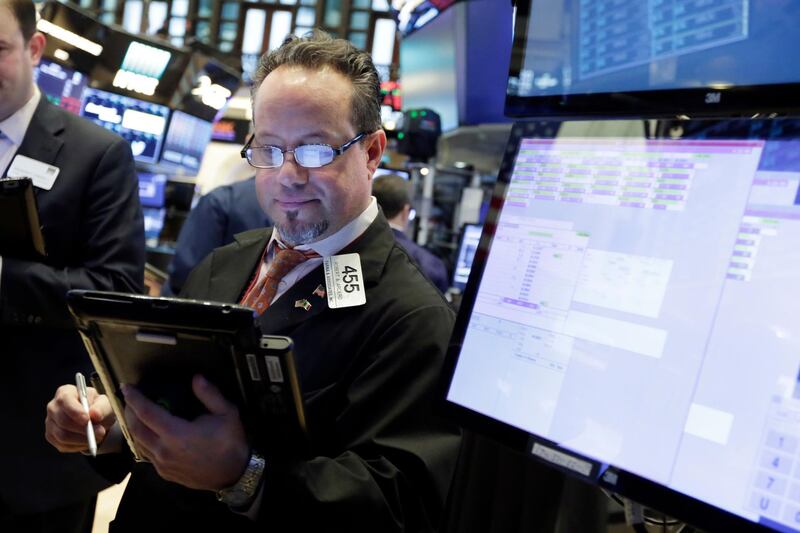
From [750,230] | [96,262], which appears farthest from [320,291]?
[96,262]

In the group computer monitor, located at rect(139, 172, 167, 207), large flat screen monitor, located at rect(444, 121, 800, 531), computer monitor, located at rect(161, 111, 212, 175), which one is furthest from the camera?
computer monitor, located at rect(139, 172, 167, 207)

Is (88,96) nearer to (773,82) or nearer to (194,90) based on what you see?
(194,90)

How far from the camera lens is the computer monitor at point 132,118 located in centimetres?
425

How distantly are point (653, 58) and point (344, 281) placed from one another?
658mm

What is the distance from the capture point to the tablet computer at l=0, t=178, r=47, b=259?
1561 mm

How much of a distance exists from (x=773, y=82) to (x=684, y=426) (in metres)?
0.40

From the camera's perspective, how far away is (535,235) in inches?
37.0

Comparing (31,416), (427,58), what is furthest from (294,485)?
(427,58)

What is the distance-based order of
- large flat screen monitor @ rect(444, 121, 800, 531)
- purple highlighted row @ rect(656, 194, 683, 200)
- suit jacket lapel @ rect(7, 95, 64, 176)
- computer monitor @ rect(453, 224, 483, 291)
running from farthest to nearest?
computer monitor @ rect(453, 224, 483, 291) → suit jacket lapel @ rect(7, 95, 64, 176) → purple highlighted row @ rect(656, 194, 683, 200) → large flat screen monitor @ rect(444, 121, 800, 531)

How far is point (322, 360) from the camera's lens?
4.17 ft

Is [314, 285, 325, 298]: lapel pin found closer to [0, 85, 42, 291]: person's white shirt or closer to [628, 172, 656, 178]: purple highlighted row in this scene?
[628, 172, 656, 178]: purple highlighted row

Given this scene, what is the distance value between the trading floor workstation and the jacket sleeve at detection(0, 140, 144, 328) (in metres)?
1.23

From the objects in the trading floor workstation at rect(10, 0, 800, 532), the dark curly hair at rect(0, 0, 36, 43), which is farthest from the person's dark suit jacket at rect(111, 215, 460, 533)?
the dark curly hair at rect(0, 0, 36, 43)

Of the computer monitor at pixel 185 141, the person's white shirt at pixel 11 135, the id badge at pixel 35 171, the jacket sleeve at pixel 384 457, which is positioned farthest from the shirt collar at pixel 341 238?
the computer monitor at pixel 185 141
